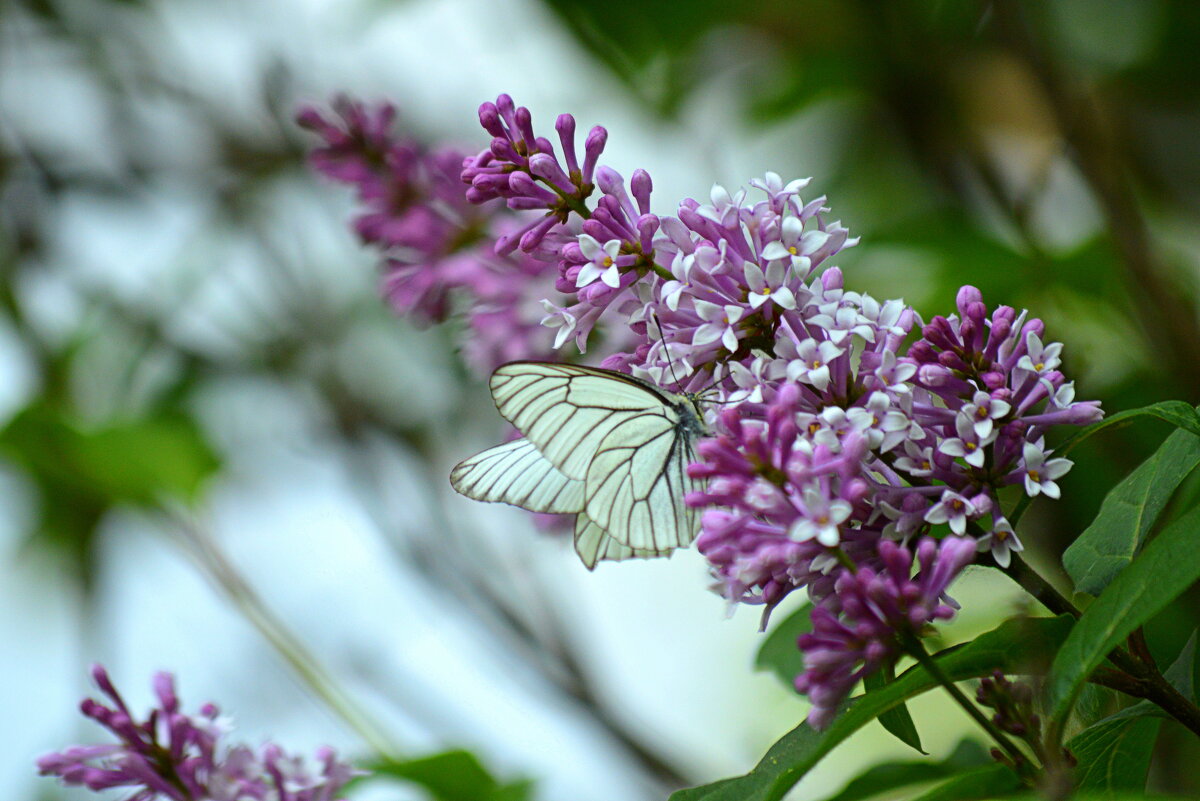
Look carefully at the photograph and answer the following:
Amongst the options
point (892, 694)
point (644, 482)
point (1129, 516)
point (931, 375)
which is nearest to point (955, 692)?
point (892, 694)

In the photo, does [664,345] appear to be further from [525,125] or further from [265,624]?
[265,624]

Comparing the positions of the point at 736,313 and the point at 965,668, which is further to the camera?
the point at 736,313

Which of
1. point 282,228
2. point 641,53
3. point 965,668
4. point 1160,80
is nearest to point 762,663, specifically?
point 965,668

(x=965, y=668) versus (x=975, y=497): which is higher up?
(x=975, y=497)

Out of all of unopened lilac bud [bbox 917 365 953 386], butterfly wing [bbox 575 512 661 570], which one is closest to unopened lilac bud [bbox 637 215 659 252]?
unopened lilac bud [bbox 917 365 953 386]

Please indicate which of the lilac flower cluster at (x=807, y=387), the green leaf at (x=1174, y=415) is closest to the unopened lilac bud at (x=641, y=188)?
the lilac flower cluster at (x=807, y=387)

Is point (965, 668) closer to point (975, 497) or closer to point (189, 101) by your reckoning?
point (975, 497)

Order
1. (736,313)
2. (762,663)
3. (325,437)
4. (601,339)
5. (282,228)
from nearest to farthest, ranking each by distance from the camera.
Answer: (736,313) < (762,663) < (601,339) < (325,437) < (282,228)
